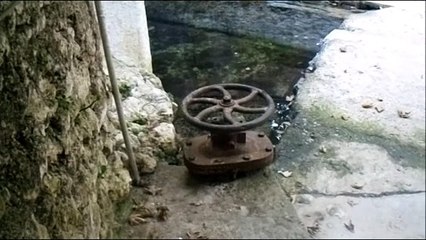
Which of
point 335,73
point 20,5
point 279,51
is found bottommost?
point 279,51

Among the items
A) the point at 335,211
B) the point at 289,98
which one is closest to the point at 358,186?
the point at 335,211

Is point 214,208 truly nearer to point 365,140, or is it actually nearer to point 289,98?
point 365,140

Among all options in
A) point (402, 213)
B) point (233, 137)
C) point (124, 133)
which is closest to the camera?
point (402, 213)

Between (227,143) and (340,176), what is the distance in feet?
1.14

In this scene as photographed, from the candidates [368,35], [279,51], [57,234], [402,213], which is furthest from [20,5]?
[279,51]

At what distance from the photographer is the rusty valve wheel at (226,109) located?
4.41 ft

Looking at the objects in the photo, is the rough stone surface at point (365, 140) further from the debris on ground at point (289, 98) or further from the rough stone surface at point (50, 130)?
the rough stone surface at point (50, 130)

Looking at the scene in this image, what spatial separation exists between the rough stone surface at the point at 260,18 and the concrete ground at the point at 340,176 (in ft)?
2.35

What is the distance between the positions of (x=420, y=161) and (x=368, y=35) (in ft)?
3.00

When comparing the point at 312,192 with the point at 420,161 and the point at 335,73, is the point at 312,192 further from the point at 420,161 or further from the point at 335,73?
the point at 335,73

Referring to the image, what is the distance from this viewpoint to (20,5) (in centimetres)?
92

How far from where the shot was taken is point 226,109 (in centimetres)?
144

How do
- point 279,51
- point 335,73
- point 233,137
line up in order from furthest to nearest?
point 279,51 → point 335,73 → point 233,137

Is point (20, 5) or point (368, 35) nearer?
point (20, 5)
